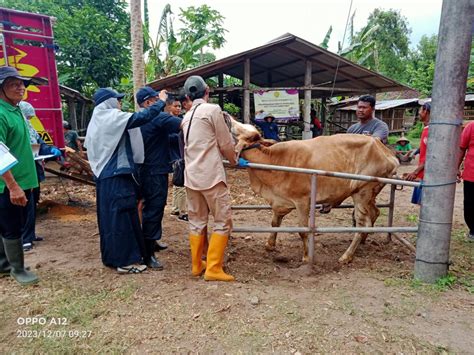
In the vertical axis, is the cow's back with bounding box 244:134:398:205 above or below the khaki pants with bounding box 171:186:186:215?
above

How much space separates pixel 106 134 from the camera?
3.28m

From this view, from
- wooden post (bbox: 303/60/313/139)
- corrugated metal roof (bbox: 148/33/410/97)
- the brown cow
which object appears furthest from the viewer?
wooden post (bbox: 303/60/313/139)

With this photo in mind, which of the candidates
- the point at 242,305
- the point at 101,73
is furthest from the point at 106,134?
the point at 101,73

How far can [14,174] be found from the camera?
331 cm

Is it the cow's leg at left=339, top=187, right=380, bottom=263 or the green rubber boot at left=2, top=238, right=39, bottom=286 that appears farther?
the cow's leg at left=339, top=187, right=380, bottom=263

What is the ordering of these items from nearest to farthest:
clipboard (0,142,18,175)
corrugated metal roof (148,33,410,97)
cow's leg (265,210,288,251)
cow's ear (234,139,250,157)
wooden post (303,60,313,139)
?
clipboard (0,142,18,175) → cow's ear (234,139,250,157) → cow's leg (265,210,288,251) → corrugated metal roof (148,33,410,97) → wooden post (303,60,313,139)

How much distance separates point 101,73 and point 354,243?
12.6 meters

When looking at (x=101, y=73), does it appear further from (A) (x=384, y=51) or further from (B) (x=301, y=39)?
(A) (x=384, y=51)

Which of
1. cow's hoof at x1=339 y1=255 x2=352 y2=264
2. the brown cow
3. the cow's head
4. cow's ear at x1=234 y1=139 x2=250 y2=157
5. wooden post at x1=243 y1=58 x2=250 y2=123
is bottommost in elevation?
cow's hoof at x1=339 y1=255 x2=352 y2=264

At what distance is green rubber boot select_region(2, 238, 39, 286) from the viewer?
3289 millimetres

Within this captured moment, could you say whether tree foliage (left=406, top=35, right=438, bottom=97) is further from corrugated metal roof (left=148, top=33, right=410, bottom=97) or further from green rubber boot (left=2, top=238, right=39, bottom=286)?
green rubber boot (left=2, top=238, right=39, bottom=286)

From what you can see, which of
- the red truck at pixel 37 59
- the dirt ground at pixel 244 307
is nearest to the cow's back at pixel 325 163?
the dirt ground at pixel 244 307

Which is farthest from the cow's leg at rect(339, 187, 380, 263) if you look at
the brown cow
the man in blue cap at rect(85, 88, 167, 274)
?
the man in blue cap at rect(85, 88, 167, 274)

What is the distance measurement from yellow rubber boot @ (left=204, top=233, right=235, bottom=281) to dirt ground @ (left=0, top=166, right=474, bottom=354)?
0.09 metres
